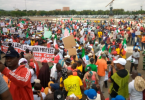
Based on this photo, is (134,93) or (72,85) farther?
(72,85)

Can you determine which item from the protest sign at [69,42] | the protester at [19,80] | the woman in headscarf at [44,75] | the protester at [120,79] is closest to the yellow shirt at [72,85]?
the protester at [120,79]

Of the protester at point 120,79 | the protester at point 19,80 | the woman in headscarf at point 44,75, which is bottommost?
the woman in headscarf at point 44,75


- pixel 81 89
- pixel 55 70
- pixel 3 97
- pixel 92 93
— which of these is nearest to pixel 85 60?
pixel 55 70

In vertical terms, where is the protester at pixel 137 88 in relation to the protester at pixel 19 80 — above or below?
below

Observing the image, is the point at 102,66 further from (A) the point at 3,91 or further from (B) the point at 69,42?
(A) the point at 3,91

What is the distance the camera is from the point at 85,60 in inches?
219

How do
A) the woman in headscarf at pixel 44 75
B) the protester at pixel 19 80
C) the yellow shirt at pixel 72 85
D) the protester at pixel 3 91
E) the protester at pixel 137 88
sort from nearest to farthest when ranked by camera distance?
the protester at pixel 3 91
the protester at pixel 19 80
the protester at pixel 137 88
the yellow shirt at pixel 72 85
the woman in headscarf at pixel 44 75

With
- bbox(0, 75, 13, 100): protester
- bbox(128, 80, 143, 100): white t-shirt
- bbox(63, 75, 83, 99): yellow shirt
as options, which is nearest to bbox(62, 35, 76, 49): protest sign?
bbox(63, 75, 83, 99): yellow shirt

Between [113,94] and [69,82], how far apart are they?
106 cm

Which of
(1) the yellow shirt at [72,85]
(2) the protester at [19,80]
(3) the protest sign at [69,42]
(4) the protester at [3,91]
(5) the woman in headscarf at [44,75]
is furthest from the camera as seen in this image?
(3) the protest sign at [69,42]

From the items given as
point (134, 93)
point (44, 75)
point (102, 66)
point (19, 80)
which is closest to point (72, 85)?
point (134, 93)

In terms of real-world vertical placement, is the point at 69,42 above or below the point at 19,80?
above

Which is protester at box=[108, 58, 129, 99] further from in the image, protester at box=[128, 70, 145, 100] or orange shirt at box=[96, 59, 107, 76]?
orange shirt at box=[96, 59, 107, 76]

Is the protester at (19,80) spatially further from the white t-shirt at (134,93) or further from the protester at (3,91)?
the white t-shirt at (134,93)
